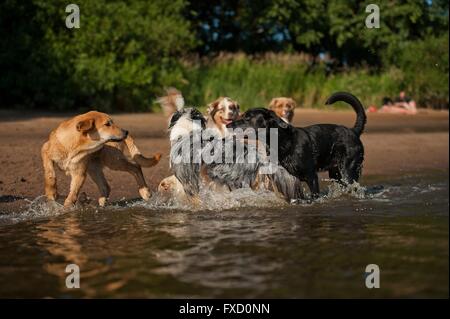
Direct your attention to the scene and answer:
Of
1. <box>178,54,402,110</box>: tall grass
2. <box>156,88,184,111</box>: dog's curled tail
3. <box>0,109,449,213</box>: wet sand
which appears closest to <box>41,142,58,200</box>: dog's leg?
<box>0,109,449,213</box>: wet sand

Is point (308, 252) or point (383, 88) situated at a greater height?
point (383, 88)

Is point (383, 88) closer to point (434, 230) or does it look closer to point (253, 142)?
point (253, 142)

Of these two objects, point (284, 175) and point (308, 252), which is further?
point (284, 175)

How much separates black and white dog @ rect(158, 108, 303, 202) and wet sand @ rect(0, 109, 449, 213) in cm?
120

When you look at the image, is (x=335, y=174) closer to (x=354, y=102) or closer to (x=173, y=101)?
(x=354, y=102)

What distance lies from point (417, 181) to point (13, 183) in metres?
5.27

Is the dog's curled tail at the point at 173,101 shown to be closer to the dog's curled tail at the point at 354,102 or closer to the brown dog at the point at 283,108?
the dog's curled tail at the point at 354,102

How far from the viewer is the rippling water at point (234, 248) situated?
15.6 ft

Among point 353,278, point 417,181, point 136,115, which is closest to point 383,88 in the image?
point 136,115

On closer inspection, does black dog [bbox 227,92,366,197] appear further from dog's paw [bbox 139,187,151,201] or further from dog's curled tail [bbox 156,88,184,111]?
dog's paw [bbox 139,187,151,201]

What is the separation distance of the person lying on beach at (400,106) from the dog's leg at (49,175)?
16881mm

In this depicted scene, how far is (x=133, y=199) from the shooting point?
8.86 m

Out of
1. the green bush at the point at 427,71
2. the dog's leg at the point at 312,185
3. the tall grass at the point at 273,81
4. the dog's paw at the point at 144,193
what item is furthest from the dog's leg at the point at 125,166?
the green bush at the point at 427,71

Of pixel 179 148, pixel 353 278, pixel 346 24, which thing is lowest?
pixel 353 278
